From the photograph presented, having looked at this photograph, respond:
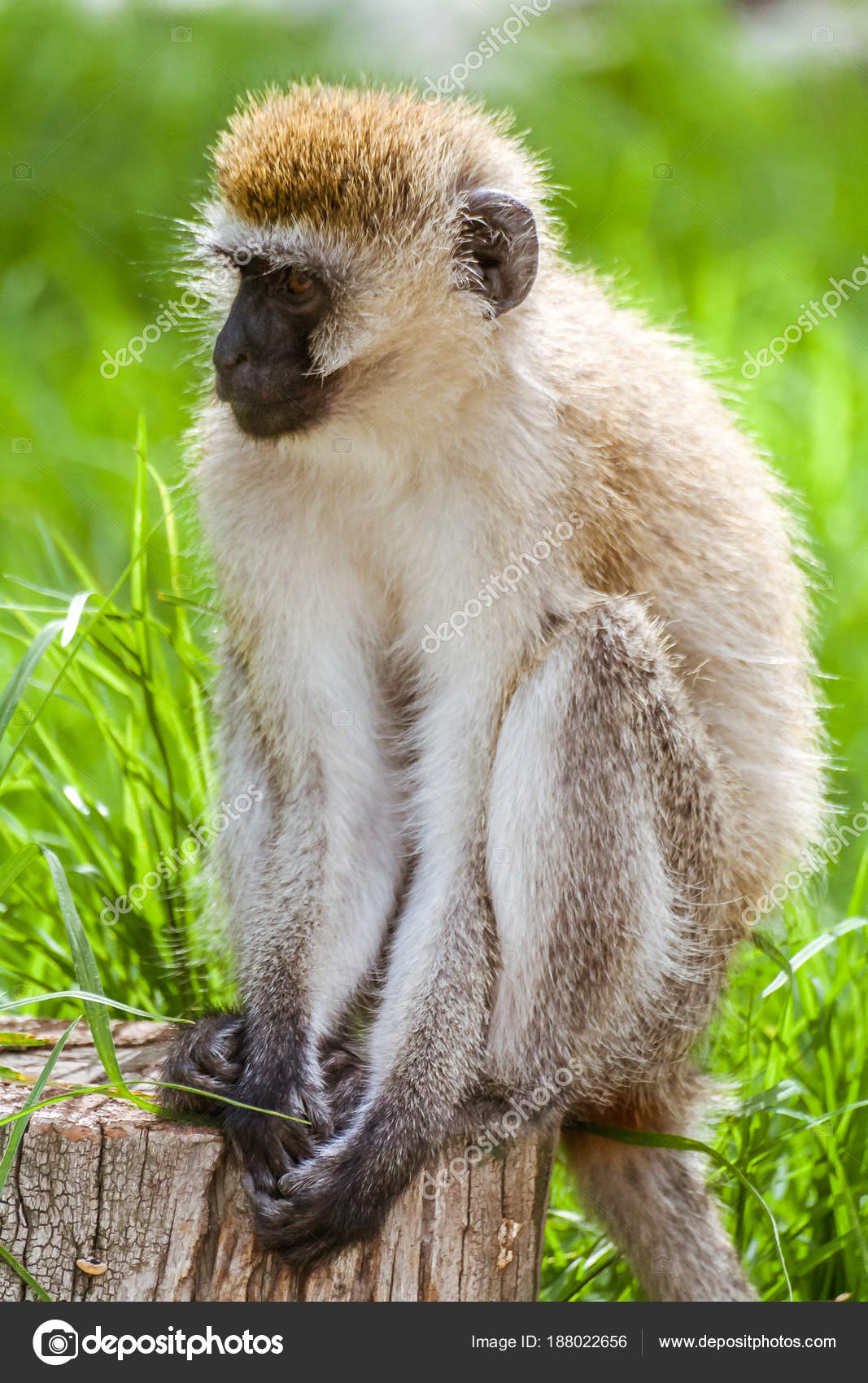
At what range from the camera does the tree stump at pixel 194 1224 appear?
2.88 metres

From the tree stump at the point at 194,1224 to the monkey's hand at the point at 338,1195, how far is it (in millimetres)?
39

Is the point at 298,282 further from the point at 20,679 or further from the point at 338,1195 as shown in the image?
the point at 338,1195

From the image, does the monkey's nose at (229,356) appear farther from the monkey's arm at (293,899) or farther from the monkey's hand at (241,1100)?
the monkey's hand at (241,1100)

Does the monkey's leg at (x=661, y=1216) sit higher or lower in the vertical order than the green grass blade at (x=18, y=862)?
lower

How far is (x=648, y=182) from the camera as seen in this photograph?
352 inches

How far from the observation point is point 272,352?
3.22 m

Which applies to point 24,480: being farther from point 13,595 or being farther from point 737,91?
point 737,91

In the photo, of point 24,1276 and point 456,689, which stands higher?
point 456,689

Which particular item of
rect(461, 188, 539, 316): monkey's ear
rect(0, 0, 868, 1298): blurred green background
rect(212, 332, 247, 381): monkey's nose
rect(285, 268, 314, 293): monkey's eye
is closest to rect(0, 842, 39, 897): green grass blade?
rect(0, 0, 868, 1298): blurred green background

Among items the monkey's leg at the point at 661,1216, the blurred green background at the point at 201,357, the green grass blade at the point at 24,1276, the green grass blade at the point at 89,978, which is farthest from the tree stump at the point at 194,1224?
the blurred green background at the point at 201,357

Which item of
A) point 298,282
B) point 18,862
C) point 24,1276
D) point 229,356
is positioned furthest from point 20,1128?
point 298,282

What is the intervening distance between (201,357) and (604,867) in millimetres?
1899

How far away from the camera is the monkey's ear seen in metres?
3.29
